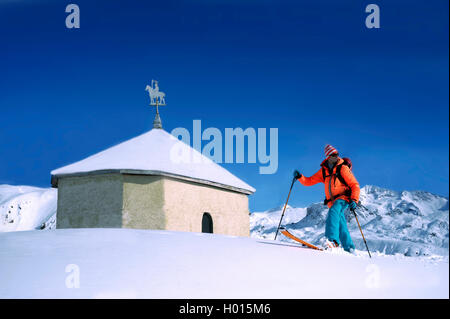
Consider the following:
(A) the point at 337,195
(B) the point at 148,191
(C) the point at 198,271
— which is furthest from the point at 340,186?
(B) the point at 148,191

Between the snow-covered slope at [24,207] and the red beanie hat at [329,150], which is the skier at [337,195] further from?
the snow-covered slope at [24,207]

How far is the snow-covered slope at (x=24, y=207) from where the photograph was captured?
396 feet

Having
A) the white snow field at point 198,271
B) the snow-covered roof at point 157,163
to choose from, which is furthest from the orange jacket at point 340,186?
the snow-covered roof at point 157,163

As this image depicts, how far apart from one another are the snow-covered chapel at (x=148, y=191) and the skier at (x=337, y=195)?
6522mm

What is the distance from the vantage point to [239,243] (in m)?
9.35

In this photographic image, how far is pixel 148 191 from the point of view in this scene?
1497 cm

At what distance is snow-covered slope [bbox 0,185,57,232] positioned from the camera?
396ft

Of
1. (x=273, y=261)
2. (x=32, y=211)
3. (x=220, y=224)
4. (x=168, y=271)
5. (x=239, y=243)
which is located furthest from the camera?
(x=32, y=211)

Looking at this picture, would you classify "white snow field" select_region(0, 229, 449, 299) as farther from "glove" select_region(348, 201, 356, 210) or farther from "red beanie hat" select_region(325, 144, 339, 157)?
"red beanie hat" select_region(325, 144, 339, 157)

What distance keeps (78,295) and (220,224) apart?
11.8m

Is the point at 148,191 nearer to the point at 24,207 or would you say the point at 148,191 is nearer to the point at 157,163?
the point at 157,163

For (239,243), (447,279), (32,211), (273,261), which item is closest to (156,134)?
(239,243)
